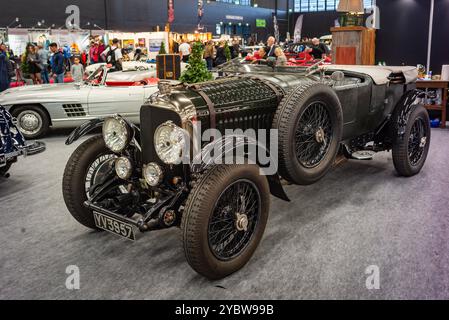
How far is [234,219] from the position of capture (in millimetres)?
2768

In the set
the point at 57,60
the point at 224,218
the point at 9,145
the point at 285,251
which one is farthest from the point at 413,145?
the point at 57,60

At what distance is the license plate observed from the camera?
2.70 m

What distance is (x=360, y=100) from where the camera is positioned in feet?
14.1

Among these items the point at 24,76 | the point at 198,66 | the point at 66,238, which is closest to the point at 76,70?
the point at 24,76

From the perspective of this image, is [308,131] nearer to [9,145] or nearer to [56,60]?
[9,145]

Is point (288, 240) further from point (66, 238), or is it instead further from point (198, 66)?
point (198, 66)

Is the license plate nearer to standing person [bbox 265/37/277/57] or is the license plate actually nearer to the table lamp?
standing person [bbox 265/37/277/57]

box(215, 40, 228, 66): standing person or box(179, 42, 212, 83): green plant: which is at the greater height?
box(215, 40, 228, 66): standing person

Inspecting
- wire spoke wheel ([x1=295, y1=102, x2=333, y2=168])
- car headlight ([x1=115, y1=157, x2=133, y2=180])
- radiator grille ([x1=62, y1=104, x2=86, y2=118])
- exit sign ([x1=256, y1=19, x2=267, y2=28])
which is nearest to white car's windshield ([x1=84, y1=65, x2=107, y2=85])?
Result: radiator grille ([x1=62, y1=104, x2=86, y2=118])

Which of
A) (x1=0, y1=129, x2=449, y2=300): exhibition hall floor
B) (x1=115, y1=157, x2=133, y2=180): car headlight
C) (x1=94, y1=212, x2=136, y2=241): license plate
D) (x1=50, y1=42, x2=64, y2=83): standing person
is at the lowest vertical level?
(x1=0, y1=129, x2=449, y2=300): exhibition hall floor

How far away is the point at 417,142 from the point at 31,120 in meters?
5.97

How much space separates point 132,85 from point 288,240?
17.1 feet

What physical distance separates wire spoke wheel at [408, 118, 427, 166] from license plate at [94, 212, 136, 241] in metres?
3.43

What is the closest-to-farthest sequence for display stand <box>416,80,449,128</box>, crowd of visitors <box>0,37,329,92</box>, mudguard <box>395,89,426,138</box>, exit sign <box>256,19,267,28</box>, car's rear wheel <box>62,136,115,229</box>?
car's rear wheel <box>62,136,115,229</box>
mudguard <box>395,89,426,138</box>
display stand <box>416,80,449,128</box>
crowd of visitors <box>0,37,329,92</box>
exit sign <box>256,19,267,28</box>
